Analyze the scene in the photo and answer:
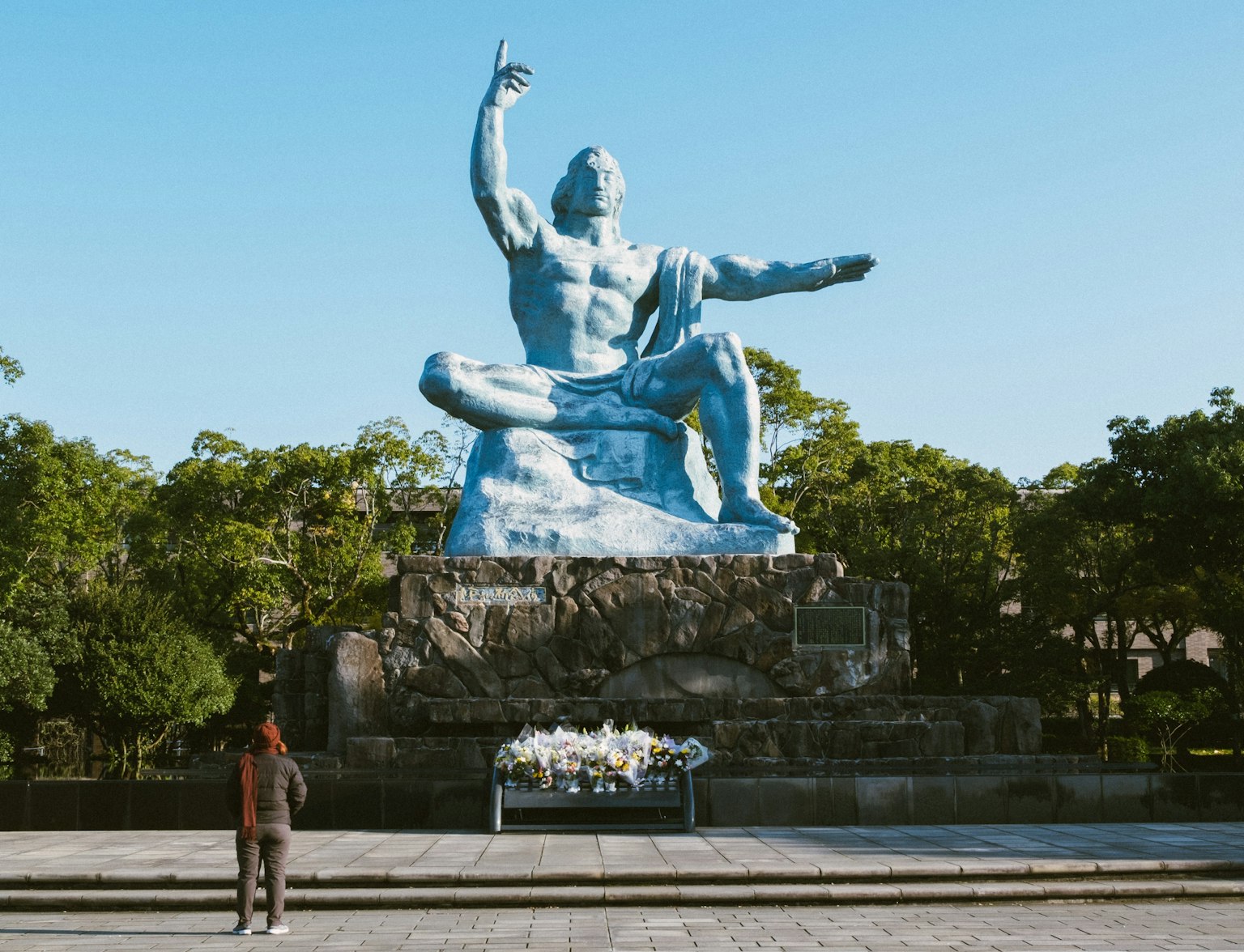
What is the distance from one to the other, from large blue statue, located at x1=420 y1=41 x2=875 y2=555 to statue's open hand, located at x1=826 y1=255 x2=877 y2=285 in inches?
0.5

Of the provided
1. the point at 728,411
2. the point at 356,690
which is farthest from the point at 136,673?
the point at 728,411

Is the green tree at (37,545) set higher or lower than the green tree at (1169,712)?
higher

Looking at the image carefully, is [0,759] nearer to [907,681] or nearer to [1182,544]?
[907,681]

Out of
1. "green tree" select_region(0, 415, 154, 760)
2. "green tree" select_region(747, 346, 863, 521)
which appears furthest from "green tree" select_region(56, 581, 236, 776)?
"green tree" select_region(747, 346, 863, 521)

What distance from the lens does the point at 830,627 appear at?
11797 millimetres

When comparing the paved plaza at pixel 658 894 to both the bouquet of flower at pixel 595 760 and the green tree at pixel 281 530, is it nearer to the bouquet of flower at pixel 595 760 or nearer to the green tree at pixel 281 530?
the bouquet of flower at pixel 595 760

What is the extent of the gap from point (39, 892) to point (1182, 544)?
18728 millimetres

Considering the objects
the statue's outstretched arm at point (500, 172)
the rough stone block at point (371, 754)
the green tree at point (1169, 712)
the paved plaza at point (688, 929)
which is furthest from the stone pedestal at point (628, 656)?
the green tree at point (1169, 712)

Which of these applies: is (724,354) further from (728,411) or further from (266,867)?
(266,867)

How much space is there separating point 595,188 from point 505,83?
142cm

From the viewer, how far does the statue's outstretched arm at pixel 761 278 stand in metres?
13.5

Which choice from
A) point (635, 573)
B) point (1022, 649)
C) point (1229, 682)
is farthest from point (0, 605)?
point (1229, 682)

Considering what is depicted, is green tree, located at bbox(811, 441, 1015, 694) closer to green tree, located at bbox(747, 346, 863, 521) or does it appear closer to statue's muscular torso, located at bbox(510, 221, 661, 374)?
green tree, located at bbox(747, 346, 863, 521)

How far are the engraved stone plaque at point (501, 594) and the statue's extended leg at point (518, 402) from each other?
1701mm
